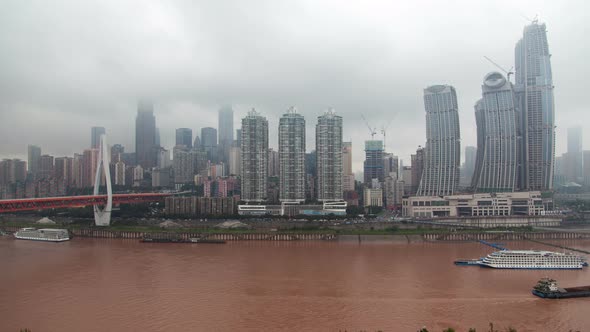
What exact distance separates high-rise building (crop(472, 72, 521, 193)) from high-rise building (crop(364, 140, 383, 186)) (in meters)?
13.6

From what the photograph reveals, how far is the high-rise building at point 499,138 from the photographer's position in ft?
124

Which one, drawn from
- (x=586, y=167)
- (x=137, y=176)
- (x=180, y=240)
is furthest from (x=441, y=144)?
(x=137, y=176)

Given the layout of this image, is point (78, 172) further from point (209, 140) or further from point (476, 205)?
point (476, 205)

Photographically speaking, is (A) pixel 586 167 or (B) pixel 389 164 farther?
(B) pixel 389 164

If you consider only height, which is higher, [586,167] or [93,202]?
[586,167]

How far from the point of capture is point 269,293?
36.7ft

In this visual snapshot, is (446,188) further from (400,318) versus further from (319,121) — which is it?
(400,318)

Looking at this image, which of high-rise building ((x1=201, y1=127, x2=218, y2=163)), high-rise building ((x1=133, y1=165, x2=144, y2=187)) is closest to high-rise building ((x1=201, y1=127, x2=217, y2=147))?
high-rise building ((x1=201, y1=127, x2=218, y2=163))

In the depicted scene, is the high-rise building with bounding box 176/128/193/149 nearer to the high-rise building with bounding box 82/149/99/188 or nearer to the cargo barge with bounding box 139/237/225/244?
the high-rise building with bounding box 82/149/99/188

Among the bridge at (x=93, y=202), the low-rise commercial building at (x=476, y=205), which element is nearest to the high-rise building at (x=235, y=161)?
the bridge at (x=93, y=202)

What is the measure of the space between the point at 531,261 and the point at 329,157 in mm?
19556

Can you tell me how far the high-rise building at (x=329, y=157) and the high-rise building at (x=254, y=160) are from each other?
415 centimetres

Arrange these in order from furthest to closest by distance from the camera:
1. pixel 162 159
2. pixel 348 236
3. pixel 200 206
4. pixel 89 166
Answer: pixel 162 159 → pixel 89 166 → pixel 200 206 → pixel 348 236

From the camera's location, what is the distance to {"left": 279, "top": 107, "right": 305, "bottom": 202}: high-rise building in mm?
33250
